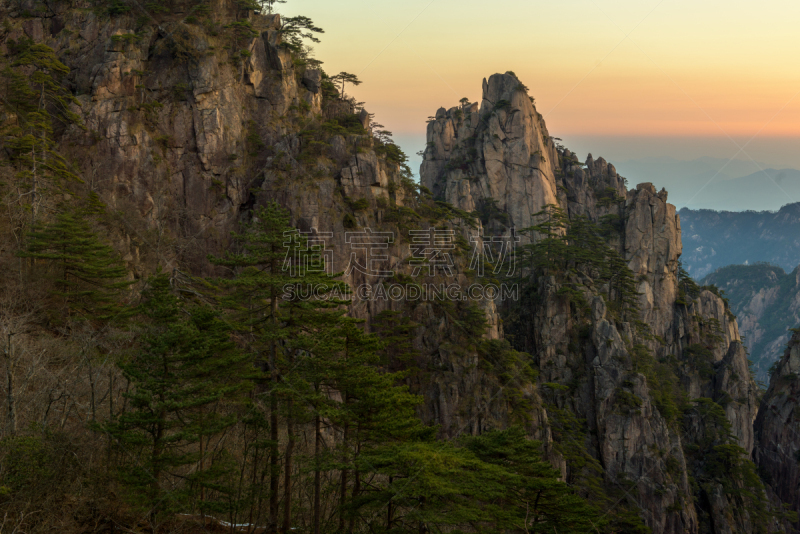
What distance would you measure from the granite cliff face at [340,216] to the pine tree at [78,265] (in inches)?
270

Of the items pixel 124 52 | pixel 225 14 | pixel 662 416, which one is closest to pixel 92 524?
pixel 124 52

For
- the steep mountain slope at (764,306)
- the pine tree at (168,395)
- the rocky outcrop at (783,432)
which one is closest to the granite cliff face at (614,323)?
the rocky outcrop at (783,432)

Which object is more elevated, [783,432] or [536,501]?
[536,501]

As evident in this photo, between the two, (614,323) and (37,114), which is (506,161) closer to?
(614,323)

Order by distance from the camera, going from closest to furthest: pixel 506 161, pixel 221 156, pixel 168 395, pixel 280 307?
pixel 168 395 < pixel 280 307 < pixel 221 156 < pixel 506 161

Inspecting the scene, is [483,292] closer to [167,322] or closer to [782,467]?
[167,322]

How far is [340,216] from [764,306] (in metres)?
153

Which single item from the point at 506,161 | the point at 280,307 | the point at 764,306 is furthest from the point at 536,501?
the point at 764,306

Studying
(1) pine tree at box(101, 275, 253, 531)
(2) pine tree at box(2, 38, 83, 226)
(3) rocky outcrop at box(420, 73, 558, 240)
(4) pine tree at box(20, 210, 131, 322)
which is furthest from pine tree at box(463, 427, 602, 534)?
(3) rocky outcrop at box(420, 73, 558, 240)

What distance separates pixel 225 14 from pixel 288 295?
31.9 metres

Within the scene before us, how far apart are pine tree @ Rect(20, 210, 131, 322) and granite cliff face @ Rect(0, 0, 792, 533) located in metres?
6.86

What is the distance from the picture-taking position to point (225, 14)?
38125mm

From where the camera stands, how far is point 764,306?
14562 centimetres

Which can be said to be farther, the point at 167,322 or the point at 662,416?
the point at 662,416
